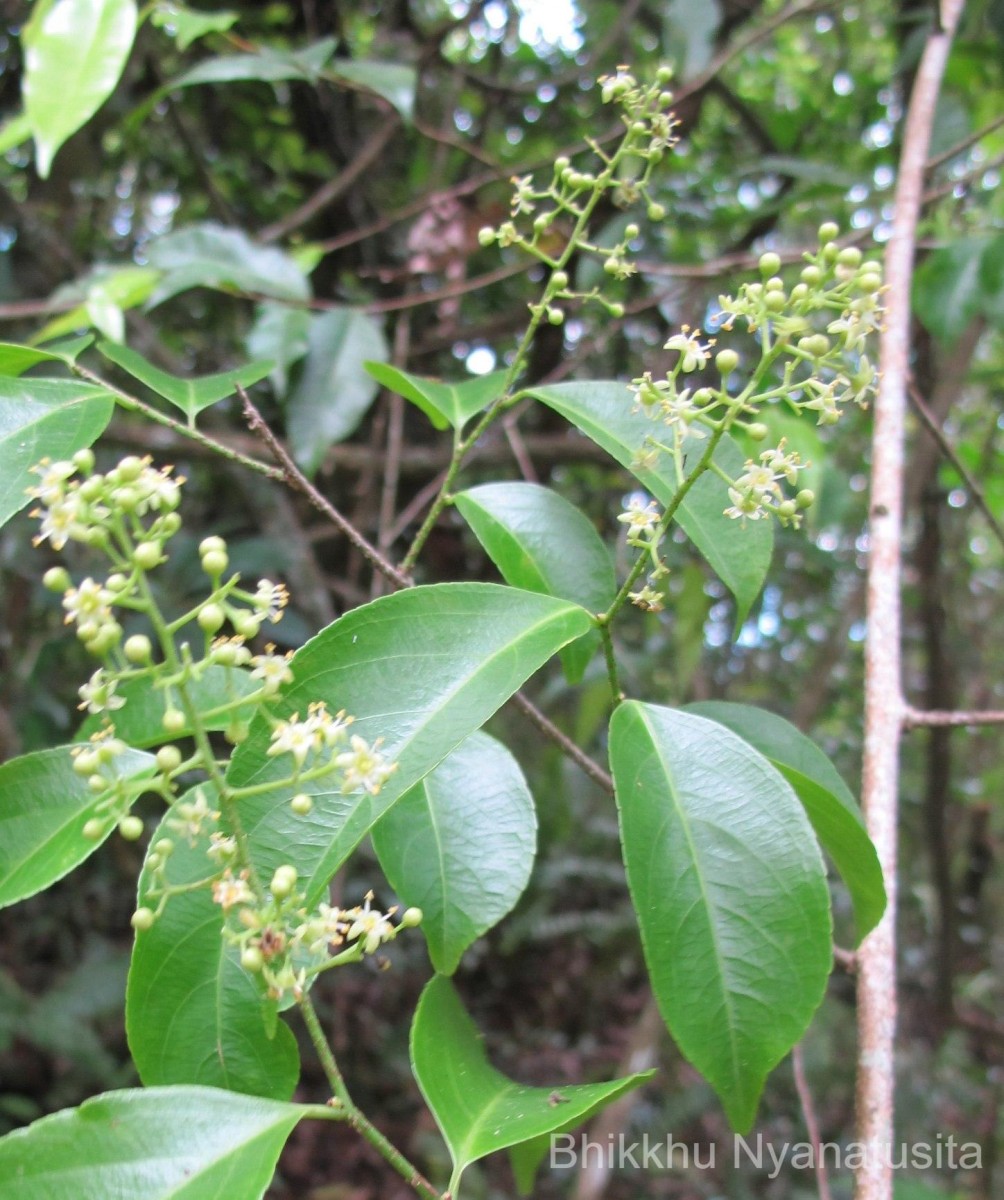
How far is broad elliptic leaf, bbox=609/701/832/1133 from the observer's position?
549 mm

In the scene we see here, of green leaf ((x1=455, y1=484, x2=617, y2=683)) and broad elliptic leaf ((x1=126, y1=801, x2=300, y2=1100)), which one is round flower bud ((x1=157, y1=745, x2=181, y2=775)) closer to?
broad elliptic leaf ((x1=126, y1=801, x2=300, y2=1100))

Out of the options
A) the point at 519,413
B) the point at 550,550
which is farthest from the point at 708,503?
the point at 519,413

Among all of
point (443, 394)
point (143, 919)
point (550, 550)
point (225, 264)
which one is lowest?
point (143, 919)

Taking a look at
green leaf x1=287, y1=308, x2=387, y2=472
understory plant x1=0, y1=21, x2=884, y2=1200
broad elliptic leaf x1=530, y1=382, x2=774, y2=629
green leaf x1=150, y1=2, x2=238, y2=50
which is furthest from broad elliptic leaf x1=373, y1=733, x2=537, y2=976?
green leaf x1=150, y1=2, x2=238, y2=50

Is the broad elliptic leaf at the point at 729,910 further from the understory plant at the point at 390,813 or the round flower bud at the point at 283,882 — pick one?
the round flower bud at the point at 283,882

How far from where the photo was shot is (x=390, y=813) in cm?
73

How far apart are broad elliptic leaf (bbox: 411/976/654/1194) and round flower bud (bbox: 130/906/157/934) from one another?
19 cm

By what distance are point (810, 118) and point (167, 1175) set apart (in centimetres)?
266

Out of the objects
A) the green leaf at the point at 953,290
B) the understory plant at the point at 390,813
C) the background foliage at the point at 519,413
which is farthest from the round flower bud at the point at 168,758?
the green leaf at the point at 953,290

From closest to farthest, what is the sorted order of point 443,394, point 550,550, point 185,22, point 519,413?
1. point 550,550
2. point 443,394
3. point 185,22
4. point 519,413

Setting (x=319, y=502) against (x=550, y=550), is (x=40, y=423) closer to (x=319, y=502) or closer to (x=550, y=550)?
(x=319, y=502)

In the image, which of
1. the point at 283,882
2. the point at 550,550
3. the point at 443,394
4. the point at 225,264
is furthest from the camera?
the point at 225,264

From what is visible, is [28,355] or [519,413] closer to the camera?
[28,355]

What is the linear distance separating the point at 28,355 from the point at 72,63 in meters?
0.44
